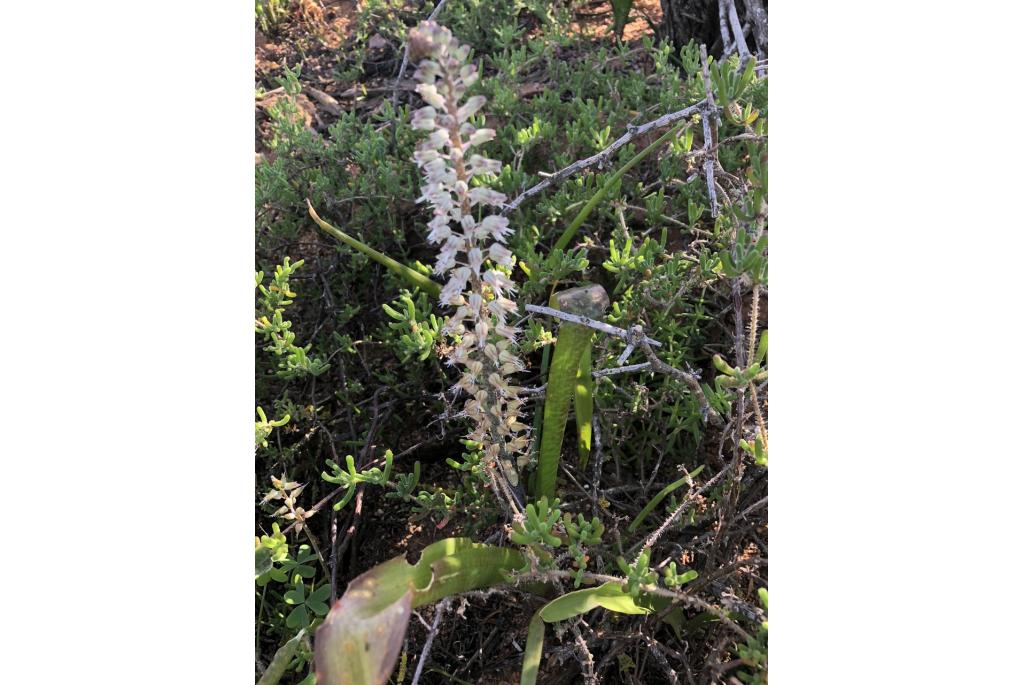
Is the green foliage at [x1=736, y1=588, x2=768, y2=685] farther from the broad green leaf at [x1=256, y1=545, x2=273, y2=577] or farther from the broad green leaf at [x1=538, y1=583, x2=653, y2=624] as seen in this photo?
the broad green leaf at [x1=256, y1=545, x2=273, y2=577]

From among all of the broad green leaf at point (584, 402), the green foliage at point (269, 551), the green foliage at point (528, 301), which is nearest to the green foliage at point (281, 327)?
the green foliage at point (528, 301)

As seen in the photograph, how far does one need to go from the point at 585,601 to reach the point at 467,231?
17.1 inches

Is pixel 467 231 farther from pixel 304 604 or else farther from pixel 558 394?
pixel 304 604

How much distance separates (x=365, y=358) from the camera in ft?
4.53

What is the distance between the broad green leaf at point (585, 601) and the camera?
93 cm

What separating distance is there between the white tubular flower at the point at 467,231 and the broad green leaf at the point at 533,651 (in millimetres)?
167

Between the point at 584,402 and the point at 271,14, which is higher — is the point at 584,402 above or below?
below

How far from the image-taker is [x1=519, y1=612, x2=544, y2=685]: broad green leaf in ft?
3.13

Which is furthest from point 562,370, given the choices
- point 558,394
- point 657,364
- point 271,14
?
point 271,14

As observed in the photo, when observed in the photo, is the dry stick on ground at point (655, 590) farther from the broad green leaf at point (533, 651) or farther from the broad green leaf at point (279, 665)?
the broad green leaf at point (279, 665)

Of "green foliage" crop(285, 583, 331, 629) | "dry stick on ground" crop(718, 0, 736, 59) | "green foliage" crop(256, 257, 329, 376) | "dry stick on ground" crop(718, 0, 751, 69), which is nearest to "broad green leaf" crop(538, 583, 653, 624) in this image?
"green foliage" crop(285, 583, 331, 629)

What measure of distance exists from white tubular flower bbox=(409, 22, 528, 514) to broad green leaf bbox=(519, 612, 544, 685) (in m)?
0.17

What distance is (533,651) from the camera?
38.1 inches
